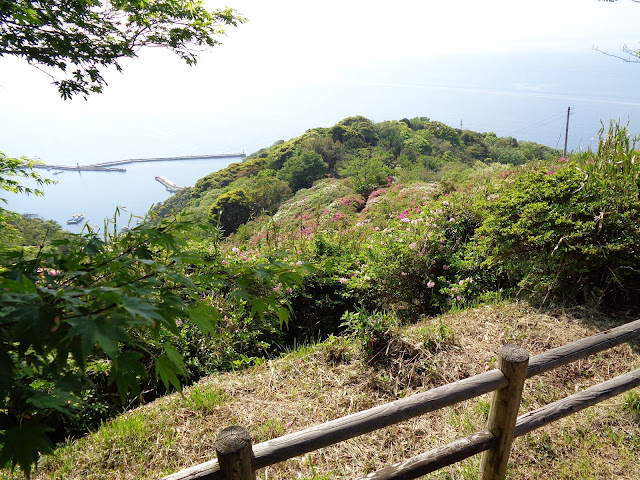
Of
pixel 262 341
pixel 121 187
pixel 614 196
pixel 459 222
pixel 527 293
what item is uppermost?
pixel 614 196

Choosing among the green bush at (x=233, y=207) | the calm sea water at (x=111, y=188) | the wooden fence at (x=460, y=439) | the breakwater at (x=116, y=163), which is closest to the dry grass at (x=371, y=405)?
the wooden fence at (x=460, y=439)

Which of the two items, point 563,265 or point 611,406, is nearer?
point 611,406

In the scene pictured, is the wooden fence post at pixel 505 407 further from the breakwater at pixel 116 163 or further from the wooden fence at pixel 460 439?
the breakwater at pixel 116 163

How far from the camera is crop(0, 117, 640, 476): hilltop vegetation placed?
38.5 inches

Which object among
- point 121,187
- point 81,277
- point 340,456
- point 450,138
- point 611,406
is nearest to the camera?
point 81,277

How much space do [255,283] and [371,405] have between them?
1.56 m

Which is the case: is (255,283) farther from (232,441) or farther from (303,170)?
(303,170)

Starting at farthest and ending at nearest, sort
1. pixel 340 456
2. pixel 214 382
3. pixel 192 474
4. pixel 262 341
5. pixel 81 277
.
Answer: pixel 262 341 < pixel 214 382 < pixel 340 456 < pixel 192 474 < pixel 81 277

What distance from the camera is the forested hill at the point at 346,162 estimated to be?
81.1ft

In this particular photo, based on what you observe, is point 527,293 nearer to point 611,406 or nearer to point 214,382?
point 611,406

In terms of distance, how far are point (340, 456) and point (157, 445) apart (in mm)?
1290

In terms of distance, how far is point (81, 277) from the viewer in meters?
1.21

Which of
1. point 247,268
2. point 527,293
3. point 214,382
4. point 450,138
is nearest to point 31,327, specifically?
point 247,268

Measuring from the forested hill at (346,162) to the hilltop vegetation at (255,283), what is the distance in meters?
15.7
